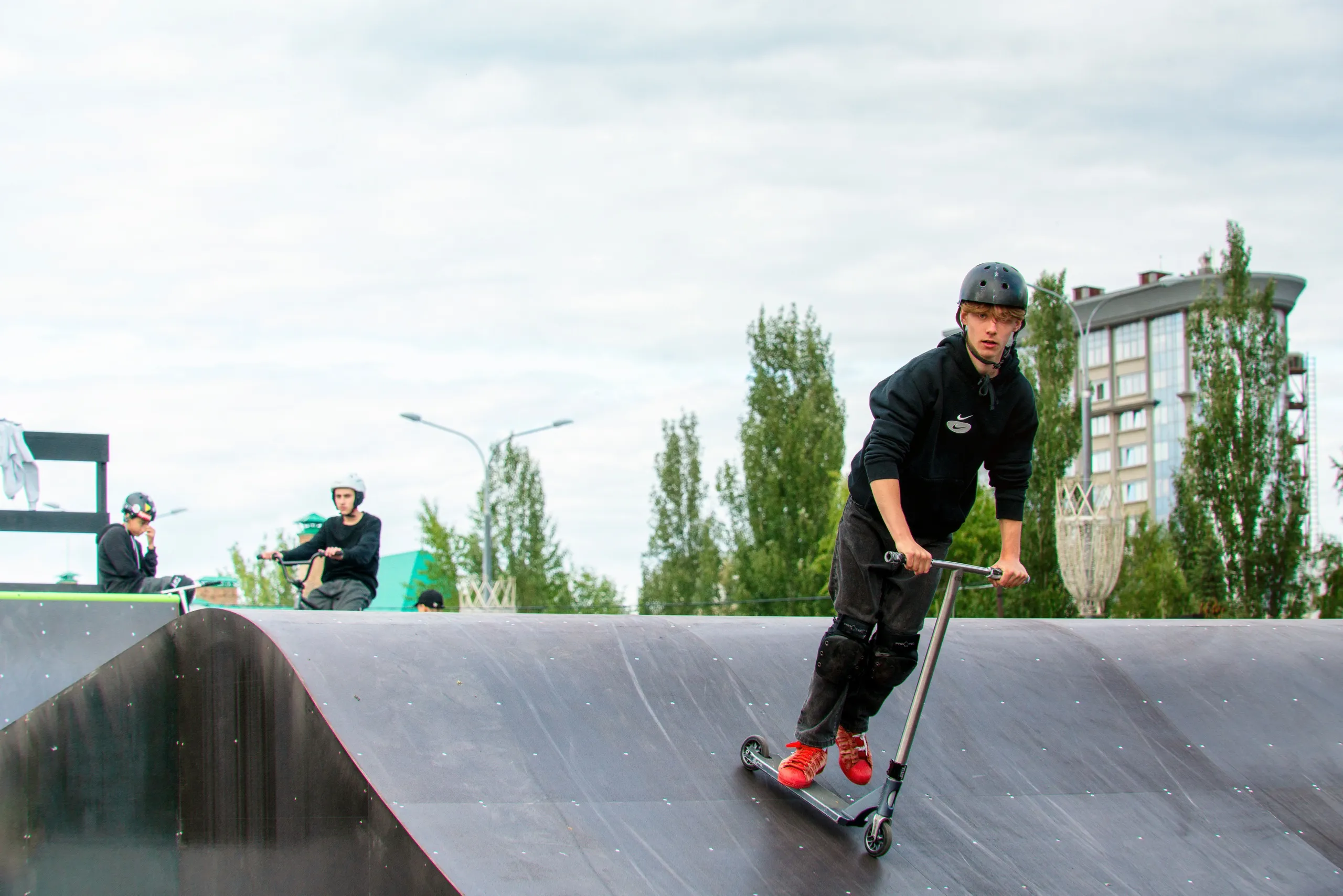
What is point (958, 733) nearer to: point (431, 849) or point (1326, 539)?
point (431, 849)

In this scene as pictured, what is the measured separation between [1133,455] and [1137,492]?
271cm

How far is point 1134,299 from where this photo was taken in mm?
89062

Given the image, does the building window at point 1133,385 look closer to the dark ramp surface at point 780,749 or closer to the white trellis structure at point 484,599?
the white trellis structure at point 484,599

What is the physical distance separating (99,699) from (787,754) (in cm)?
301

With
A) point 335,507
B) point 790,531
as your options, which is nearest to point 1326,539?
point 790,531

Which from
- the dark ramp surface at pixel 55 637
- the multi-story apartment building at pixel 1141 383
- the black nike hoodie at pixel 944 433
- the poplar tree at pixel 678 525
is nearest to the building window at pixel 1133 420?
the multi-story apartment building at pixel 1141 383

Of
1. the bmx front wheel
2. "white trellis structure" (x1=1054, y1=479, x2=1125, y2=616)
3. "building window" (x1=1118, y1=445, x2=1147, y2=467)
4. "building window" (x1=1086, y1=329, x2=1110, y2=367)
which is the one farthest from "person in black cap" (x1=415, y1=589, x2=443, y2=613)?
"building window" (x1=1118, y1=445, x2=1147, y2=467)

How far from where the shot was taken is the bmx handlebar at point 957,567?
4336mm

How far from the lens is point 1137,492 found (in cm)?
9394

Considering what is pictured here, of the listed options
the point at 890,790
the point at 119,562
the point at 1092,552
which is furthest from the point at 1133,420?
the point at 890,790

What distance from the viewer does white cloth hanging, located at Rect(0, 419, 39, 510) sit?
9.95 m

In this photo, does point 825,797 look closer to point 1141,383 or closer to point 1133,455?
point 1141,383

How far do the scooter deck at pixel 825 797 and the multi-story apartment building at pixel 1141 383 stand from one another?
86564 millimetres

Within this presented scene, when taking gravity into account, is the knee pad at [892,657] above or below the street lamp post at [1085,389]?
below
